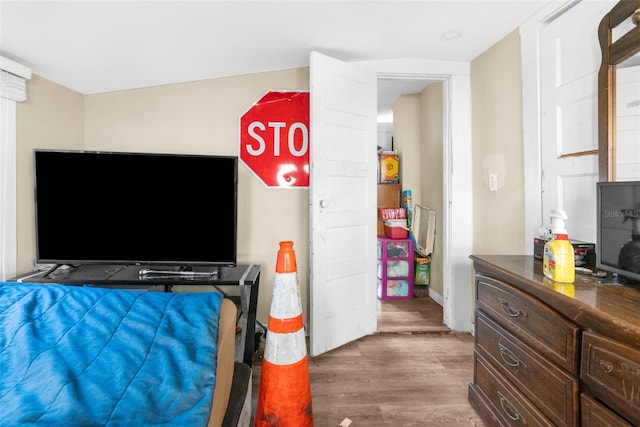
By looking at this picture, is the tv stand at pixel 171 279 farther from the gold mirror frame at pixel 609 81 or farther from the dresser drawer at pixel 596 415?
the gold mirror frame at pixel 609 81

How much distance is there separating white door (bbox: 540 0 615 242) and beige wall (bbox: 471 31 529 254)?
0.24 m

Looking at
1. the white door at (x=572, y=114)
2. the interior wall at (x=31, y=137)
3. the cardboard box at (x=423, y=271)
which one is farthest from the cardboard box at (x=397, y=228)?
the interior wall at (x=31, y=137)

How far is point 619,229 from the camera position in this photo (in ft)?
3.75

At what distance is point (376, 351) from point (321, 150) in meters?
1.54

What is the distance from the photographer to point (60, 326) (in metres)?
1.01

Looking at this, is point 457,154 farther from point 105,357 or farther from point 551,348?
point 105,357

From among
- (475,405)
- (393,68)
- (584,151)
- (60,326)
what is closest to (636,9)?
(584,151)

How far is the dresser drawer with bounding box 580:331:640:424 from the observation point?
78 centimetres

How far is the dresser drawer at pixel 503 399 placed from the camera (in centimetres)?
116

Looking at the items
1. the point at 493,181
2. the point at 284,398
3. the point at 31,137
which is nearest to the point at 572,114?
the point at 493,181

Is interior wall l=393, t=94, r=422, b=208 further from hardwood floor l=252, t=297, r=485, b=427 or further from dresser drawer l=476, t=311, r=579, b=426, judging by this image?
dresser drawer l=476, t=311, r=579, b=426

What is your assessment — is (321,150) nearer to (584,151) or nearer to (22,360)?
(584,151)

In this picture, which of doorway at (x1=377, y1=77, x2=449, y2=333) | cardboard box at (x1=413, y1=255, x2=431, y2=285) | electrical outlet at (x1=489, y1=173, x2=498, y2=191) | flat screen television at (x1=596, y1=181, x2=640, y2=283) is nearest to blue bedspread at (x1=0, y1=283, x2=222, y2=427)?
flat screen television at (x1=596, y1=181, x2=640, y2=283)

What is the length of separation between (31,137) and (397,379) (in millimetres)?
2819
